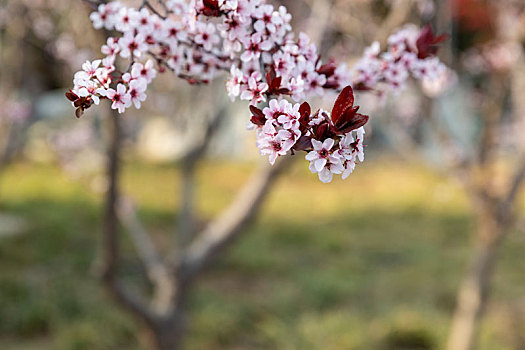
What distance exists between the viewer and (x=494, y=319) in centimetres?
496

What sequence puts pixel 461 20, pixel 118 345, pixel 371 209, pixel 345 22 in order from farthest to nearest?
pixel 461 20 < pixel 371 209 < pixel 345 22 < pixel 118 345

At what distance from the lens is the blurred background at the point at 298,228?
3.85m

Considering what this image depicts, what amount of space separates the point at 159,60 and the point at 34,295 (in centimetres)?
458

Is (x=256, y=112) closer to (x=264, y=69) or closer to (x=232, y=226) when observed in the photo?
(x=264, y=69)

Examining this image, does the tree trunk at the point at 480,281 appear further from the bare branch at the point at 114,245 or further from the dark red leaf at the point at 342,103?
the dark red leaf at the point at 342,103

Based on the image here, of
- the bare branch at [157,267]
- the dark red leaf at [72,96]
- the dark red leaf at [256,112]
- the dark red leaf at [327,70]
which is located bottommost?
the dark red leaf at [72,96]

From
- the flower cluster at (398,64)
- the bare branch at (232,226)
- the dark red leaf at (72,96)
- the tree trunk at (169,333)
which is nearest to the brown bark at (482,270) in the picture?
the bare branch at (232,226)

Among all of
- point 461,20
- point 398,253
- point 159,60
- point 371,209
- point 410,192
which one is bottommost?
point 159,60

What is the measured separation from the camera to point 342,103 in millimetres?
996

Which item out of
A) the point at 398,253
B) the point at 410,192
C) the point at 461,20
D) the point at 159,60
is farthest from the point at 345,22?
the point at 461,20

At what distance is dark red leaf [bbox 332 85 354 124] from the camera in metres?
0.99

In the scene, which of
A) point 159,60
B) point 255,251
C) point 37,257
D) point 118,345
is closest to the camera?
point 159,60

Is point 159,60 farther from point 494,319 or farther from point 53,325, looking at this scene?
point 494,319

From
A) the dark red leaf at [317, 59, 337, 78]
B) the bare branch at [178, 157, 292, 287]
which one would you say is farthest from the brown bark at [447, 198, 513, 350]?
the dark red leaf at [317, 59, 337, 78]
